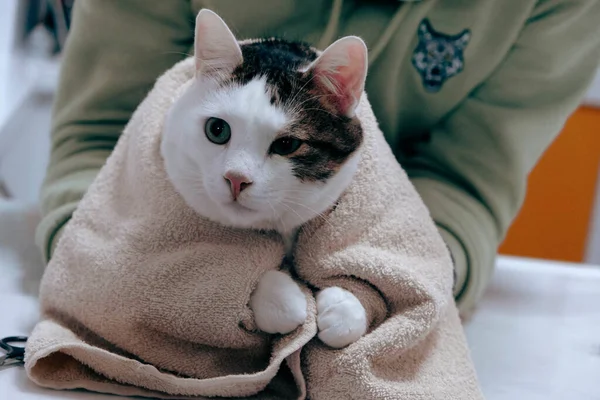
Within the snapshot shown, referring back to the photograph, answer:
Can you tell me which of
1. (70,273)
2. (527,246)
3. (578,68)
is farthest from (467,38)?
(527,246)

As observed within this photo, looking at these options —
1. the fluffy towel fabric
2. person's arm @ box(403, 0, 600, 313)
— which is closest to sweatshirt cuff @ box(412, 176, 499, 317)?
person's arm @ box(403, 0, 600, 313)

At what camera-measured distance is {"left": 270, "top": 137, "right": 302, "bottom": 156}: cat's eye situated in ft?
1.92

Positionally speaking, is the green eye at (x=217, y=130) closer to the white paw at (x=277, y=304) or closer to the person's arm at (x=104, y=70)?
the white paw at (x=277, y=304)

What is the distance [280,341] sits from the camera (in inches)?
24.1

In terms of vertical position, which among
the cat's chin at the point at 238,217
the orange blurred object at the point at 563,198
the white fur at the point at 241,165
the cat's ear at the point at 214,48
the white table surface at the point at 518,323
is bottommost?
the orange blurred object at the point at 563,198

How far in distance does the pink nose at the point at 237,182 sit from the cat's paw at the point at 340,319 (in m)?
0.12

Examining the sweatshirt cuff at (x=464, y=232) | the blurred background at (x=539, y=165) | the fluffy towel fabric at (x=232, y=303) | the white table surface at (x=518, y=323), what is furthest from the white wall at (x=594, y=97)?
the fluffy towel fabric at (x=232, y=303)

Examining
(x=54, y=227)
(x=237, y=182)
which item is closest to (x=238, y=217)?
(x=237, y=182)

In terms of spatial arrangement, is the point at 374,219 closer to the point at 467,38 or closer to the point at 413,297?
the point at 413,297

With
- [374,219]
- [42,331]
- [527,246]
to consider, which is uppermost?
[374,219]

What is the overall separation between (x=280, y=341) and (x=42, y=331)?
0.68 ft

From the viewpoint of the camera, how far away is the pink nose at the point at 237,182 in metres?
0.56

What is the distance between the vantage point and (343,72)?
583 millimetres

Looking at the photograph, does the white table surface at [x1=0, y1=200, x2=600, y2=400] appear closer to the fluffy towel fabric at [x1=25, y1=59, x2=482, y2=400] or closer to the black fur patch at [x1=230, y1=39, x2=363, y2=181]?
the fluffy towel fabric at [x1=25, y1=59, x2=482, y2=400]
